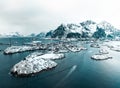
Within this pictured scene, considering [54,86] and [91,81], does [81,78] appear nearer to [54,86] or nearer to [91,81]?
[91,81]

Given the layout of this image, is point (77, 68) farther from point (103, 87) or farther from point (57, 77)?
point (103, 87)

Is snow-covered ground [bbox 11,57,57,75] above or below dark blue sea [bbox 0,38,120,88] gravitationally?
above

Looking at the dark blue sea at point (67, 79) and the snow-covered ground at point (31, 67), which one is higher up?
the snow-covered ground at point (31, 67)

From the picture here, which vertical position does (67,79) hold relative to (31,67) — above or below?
below

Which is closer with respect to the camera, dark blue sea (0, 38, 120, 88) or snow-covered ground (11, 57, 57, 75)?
dark blue sea (0, 38, 120, 88)

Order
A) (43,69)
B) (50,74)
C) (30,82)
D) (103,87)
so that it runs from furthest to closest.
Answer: (43,69) → (50,74) → (30,82) → (103,87)

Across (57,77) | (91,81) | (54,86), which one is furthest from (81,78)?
(54,86)

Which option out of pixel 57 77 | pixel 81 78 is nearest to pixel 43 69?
pixel 57 77

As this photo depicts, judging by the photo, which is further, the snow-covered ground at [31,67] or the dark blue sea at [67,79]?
the snow-covered ground at [31,67]

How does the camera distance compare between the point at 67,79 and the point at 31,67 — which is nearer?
the point at 67,79

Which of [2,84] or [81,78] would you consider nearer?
[2,84]

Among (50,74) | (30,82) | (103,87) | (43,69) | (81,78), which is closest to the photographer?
(103,87)
